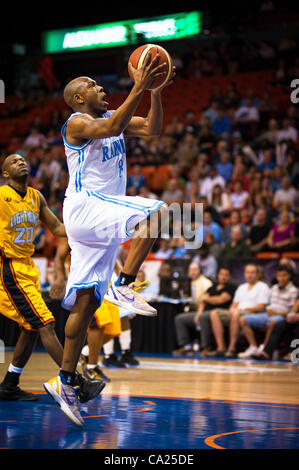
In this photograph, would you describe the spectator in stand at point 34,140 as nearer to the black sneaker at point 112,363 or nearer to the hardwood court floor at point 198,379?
the hardwood court floor at point 198,379

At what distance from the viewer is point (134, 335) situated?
34.4 feet

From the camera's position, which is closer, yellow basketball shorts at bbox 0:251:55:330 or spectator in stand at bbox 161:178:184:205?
yellow basketball shorts at bbox 0:251:55:330

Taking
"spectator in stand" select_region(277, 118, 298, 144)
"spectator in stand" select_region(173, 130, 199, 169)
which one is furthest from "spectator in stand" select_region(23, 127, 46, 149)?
"spectator in stand" select_region(277, 118, 298, 144)

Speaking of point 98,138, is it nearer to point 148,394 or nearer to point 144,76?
point 144,76

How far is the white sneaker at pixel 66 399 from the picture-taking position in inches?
154

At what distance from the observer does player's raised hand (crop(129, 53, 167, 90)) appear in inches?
157

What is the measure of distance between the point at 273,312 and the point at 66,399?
5.81 m

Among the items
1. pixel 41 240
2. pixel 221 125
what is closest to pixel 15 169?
pixel 41 240

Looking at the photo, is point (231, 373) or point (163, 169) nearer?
point (231, 373)

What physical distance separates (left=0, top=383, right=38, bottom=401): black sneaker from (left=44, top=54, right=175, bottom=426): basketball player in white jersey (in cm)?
111

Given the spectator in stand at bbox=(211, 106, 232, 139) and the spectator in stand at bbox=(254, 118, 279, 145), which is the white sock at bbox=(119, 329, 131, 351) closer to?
the spectator in stand at bbox=(254, 118, 279, 145)

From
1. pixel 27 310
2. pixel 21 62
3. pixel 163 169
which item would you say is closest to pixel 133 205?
pixel 27 310
